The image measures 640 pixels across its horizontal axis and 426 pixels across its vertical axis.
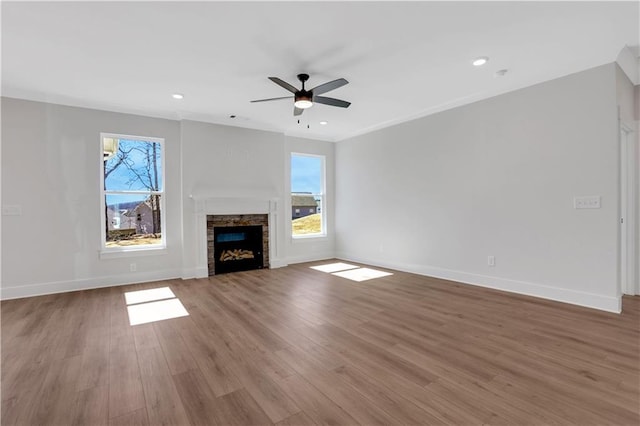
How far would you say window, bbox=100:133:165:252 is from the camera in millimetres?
4688

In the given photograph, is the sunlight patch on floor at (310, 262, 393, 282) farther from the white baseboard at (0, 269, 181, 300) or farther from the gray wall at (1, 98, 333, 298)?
the white baseboard at (0, 269, 181, 300)

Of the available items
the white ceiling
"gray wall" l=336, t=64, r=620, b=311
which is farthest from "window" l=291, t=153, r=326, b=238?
the white ceiling

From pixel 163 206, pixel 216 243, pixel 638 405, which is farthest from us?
pixel 216 243

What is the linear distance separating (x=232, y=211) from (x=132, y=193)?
1592 mm

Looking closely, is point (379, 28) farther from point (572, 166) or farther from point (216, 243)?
point (216, 243)

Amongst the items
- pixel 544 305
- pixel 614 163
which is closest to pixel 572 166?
pixel 614 163

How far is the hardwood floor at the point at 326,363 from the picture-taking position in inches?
68.0

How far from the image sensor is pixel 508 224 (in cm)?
405

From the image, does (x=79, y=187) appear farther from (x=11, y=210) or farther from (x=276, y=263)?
(x=276, y=263)

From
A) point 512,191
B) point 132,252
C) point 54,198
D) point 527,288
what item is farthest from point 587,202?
point 54,198

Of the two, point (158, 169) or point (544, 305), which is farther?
point (158, 169)

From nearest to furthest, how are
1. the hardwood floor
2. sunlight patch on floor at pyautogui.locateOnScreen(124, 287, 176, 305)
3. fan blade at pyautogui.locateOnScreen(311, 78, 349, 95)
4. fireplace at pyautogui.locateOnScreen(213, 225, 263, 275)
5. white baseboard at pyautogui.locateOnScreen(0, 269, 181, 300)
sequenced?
the hardwood floor, fan blade at pyautogui.locateOnScreen(311, 78, 349, 95), sunlight patch on floor at pyautogui.locateOnScreen(124, 287, 176, 305), white baseboard at pyautogui.locateOnScreen(0, 269, 181, 300), fireplace at pyautogui.locateOnScreen(213, 225, 263, 275)

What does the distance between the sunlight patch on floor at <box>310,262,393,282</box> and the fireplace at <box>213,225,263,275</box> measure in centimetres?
117

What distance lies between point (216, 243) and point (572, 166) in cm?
532
